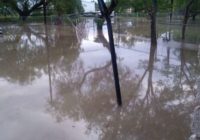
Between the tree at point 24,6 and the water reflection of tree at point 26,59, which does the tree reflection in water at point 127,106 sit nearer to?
the water reflection of tree at point 26,59

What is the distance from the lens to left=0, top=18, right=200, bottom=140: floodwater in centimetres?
509

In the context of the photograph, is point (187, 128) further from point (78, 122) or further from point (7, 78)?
point (7, 78)

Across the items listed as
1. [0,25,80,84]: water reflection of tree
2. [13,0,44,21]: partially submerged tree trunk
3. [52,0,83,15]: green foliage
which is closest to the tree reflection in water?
[0,25,80,84]: water reflection of tree

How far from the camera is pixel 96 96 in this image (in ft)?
22.7

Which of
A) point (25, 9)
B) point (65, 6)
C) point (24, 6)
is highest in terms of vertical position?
point (24, 6)

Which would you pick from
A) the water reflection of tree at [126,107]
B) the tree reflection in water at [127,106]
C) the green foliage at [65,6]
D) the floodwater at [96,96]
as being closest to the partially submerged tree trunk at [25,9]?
the green foliage at [65,6]

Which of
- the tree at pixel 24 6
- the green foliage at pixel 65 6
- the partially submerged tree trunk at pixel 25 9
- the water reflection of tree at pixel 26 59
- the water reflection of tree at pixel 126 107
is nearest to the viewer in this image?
the water reflection of tree at pixel 126 107

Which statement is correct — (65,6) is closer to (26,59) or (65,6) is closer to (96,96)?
(26,59)

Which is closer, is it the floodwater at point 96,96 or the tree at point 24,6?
the floodwater at point 96,96

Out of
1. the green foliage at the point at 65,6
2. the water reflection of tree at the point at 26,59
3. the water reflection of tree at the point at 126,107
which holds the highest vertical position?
the green foliage at the point at 65,6

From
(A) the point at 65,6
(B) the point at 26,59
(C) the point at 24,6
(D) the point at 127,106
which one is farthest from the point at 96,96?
(C) the point at 24,6

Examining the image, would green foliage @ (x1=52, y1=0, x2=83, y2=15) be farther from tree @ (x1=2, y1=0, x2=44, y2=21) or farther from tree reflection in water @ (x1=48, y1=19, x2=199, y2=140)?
tree reflection in water @ (x1=48, y1=19, x2=199, y2=140)

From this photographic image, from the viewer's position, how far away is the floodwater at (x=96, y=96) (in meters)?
5.09

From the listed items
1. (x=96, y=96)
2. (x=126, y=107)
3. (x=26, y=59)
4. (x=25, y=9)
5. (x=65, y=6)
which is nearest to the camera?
(x=126, y=107)
